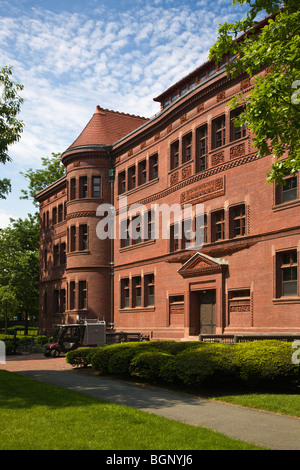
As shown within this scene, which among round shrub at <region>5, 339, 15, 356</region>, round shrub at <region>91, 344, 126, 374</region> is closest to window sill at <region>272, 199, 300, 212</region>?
round shrub at <region>91, 344, 126, 374</region>

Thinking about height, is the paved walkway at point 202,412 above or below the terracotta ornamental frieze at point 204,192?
below

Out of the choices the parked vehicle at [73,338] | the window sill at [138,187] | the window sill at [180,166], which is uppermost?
the window sill at [180,166]

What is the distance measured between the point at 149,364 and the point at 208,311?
12.1 metres

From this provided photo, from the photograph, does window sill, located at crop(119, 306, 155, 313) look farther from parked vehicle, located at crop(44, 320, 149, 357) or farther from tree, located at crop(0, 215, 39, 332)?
tree, located at crop(0, 215, 39, 332)

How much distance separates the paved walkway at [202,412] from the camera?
8.40 meters

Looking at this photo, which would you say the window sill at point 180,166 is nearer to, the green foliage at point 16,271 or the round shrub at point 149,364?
the round shrub at point 149,364

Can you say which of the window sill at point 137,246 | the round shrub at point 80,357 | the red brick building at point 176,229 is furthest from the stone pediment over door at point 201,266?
the round shrub at point 80,357

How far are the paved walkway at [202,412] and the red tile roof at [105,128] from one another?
25511 millimetres

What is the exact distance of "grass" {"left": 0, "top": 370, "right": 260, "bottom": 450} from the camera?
745cm

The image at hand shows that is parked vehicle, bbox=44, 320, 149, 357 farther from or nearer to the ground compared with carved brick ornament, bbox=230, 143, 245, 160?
nearer to the ground

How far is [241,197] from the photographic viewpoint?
24.2 m

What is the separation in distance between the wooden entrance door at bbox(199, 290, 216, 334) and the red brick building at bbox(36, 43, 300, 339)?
53mm

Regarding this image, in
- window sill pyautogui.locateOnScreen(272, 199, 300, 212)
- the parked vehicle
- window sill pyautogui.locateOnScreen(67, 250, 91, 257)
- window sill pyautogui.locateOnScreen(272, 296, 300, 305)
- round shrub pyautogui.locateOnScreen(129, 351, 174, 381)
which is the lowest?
the parked vehicle
